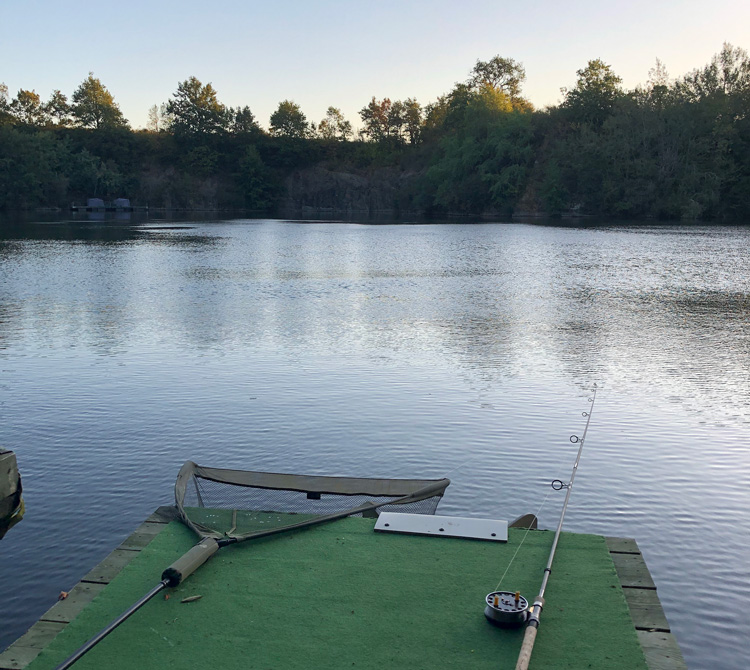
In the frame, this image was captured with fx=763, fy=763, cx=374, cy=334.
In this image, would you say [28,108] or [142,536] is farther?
[28,108]

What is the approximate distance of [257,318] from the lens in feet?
56.9

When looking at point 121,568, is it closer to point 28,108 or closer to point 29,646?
point 29,646

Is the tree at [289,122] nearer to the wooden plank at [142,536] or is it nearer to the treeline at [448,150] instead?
the treeline at [448,150]

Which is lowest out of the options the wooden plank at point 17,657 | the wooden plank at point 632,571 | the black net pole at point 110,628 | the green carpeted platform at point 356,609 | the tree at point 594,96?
the wooden plank at point 17,657

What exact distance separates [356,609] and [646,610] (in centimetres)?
152

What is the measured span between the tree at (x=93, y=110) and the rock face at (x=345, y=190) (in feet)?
85.2

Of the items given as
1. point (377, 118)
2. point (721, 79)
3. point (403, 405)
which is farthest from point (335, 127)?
point (403, 405)

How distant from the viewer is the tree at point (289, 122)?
112562mm

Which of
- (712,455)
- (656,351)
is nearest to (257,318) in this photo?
(656,351)

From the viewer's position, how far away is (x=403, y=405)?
10.0 metres

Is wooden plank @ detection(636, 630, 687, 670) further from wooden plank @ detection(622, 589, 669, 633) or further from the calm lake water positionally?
the calm lake water

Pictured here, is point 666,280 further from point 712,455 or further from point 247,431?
point 247,431

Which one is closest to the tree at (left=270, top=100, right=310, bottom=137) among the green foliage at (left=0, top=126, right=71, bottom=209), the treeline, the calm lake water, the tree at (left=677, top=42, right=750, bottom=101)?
the treeline

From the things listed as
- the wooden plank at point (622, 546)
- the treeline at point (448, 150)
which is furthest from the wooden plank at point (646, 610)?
the treeline at point (448, 150)
